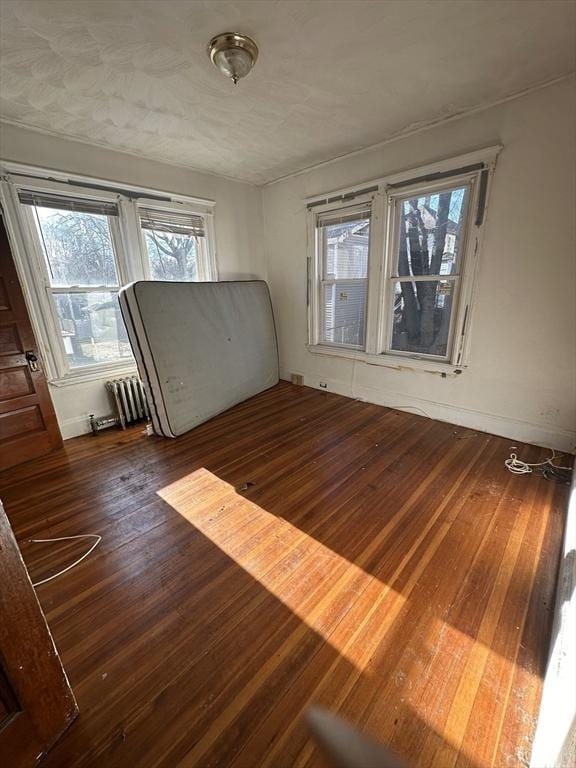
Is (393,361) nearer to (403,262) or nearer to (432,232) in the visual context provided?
(403,262)

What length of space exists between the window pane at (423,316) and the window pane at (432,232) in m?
0.14

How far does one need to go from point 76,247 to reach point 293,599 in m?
3.39

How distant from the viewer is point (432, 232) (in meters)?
2.92

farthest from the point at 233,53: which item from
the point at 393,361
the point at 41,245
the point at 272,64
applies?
the point at 393,361

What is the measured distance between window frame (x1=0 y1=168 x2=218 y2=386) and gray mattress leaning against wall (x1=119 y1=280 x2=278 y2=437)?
0.64 m

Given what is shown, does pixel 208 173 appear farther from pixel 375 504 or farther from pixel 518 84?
pixel 375 504

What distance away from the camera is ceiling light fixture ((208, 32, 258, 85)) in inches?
65.4

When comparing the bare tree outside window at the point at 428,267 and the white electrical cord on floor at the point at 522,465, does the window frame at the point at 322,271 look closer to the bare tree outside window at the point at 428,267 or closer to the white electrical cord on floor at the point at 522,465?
the bare tree outside window at the point at 428,267

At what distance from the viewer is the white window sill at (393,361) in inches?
119

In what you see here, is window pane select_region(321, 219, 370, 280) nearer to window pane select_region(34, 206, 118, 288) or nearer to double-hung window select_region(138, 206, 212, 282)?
double-hung window select_region(138, 206, 212, 282)

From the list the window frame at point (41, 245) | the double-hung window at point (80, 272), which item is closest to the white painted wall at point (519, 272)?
the window frame at point (41, 245)

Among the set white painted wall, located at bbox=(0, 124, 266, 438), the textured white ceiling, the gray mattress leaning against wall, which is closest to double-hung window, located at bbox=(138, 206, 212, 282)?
white painted wall, located at bbox=(0, 124, 266, 438)

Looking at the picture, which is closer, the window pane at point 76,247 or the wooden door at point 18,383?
the wooden door at point 18,383

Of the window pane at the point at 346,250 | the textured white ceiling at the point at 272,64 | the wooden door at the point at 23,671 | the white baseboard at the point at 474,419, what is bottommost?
the white baseboard at the point at 474,419
